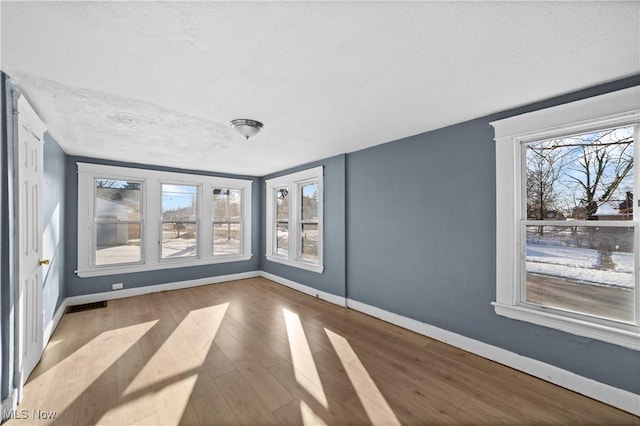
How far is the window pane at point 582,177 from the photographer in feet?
6.77

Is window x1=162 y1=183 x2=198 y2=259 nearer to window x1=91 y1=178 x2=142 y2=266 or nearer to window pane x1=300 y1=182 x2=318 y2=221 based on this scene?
window x1=91 y1=178 x2=142 y2=266

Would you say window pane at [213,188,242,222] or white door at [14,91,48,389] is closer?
white door at [14,91,48,389]

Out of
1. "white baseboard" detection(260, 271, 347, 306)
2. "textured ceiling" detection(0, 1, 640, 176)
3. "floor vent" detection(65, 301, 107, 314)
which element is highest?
"textured ceiling" detection(0, 1, 640, 176)

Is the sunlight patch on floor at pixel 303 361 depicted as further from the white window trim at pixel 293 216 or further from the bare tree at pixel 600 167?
the bare tree at pixel 600 167

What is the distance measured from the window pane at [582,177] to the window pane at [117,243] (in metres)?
5.78

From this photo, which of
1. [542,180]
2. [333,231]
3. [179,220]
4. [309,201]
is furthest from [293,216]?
[542,180]

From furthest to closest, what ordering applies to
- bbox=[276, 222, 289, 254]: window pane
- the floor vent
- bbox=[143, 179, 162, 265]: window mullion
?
bbox=[276, 222, 289, 254]: window pane → bbox=[143, 179, 162, 265]: window mullion → the floor vent

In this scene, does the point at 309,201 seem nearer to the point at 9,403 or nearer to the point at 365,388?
the point at 365,388

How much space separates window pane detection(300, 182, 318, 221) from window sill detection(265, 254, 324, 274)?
841mm

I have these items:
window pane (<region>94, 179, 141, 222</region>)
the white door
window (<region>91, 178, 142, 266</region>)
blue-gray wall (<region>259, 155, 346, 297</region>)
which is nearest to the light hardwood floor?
the white door

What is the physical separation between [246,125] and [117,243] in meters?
3.67

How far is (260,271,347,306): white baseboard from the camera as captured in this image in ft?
13.8

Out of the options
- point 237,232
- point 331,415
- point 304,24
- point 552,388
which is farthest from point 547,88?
point 237,232

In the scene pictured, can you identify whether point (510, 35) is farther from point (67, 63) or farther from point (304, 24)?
point (67, 63)
